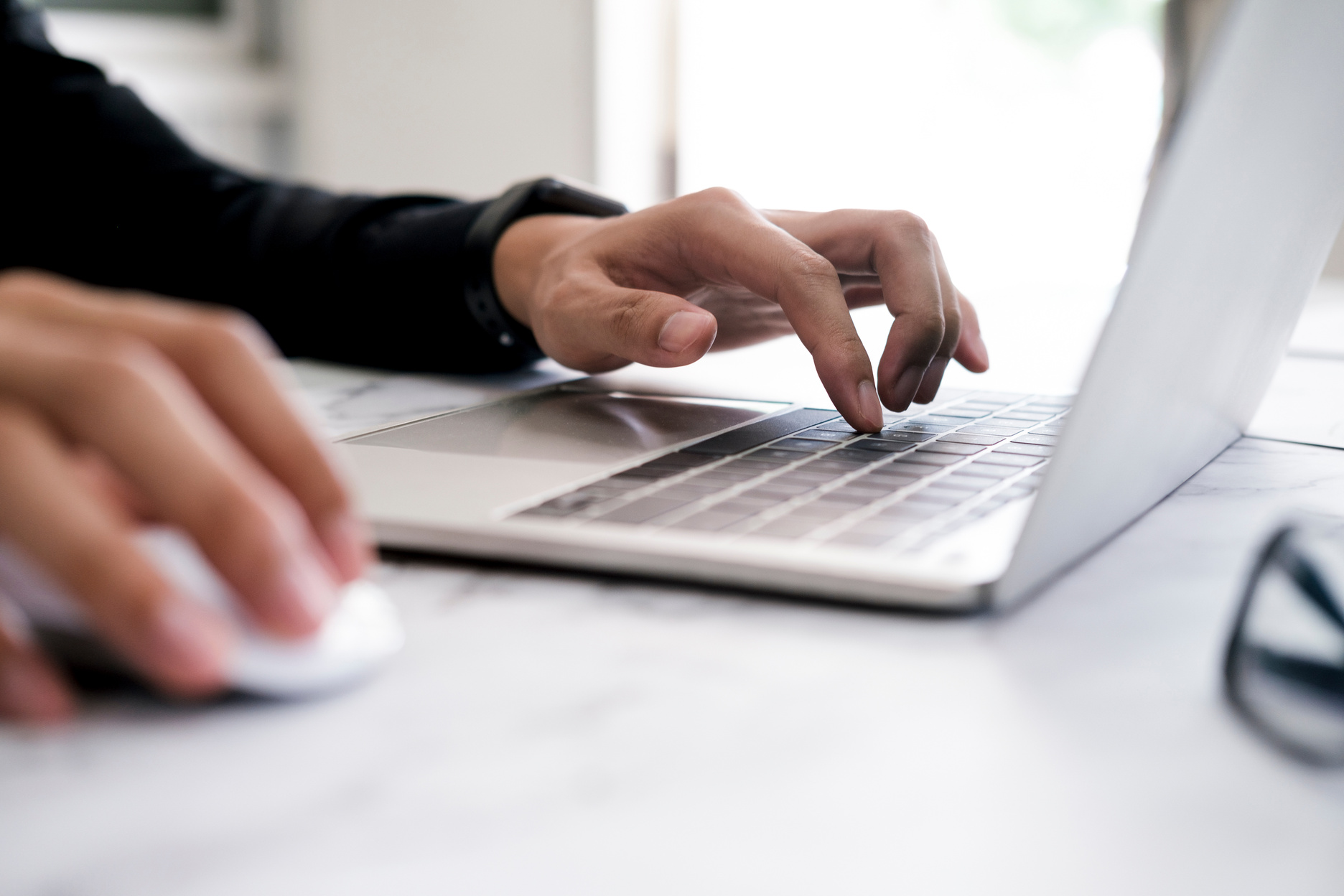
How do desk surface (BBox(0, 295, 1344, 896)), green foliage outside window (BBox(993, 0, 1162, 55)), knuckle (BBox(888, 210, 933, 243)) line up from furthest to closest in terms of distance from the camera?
green foliage outside window (BBox(993, 0, 1162, 55)) < knuckle (BBox(888, 210, 933, 243)) < desk surface (BBox(0, 295, 1344, 896))

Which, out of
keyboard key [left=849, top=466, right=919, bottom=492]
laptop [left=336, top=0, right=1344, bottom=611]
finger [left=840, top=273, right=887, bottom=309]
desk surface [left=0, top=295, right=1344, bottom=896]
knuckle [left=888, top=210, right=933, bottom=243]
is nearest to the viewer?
desk surface [left=0, top=295, right=1344, bottom=896]

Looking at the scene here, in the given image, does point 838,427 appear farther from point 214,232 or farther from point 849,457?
point 214,232

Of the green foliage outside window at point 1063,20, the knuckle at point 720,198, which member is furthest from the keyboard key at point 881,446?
the green foliage outside window at point 1063,20

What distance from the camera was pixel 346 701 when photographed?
26 centimetres

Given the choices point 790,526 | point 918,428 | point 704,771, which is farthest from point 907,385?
point 704,771

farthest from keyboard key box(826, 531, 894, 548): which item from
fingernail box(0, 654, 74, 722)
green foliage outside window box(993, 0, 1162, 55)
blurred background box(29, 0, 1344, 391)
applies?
green foliage outside window box(993, 0, 1162, 55)

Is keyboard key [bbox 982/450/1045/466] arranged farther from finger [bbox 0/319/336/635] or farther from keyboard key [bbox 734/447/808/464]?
finger [bbox 0/319/336/635]

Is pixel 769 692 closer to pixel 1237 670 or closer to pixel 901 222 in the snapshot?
pixel 1237 670

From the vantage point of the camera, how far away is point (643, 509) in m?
0.37

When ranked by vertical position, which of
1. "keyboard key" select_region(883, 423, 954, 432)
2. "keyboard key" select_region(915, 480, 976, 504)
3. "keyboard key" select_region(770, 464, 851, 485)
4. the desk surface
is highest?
the desk surface

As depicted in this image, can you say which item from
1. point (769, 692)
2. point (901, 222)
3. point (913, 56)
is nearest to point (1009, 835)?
point (769, 692)

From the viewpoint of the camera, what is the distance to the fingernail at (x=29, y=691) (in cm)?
23

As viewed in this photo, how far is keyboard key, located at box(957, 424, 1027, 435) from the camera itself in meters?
0.53

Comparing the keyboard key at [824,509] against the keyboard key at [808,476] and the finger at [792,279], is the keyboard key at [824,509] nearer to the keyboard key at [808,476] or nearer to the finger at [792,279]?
the keyboard key at [808,476]
